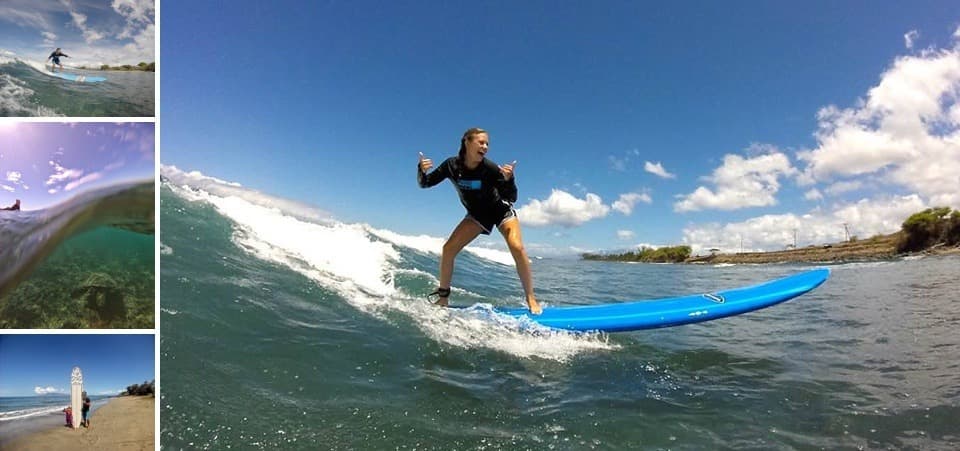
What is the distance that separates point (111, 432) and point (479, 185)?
1.78 metres

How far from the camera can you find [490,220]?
101 inches

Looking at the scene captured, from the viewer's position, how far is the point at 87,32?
5.85ft

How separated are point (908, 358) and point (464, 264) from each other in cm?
514

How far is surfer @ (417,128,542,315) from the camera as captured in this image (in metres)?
2.28

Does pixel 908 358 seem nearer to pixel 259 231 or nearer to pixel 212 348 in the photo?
pixel 212 348

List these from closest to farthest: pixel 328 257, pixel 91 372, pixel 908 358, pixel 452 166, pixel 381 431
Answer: pixel 381 431 < pixel 91 372 < pixel 452 166 < pixel 908 358 < pixel 328 257

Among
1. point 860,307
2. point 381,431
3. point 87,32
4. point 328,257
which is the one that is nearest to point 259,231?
point 328,257

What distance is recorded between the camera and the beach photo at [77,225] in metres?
1.72

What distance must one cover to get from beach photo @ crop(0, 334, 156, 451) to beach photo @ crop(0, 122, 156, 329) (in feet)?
0.24

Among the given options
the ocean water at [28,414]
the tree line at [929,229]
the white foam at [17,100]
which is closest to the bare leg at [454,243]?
the ocean water at [28,414]

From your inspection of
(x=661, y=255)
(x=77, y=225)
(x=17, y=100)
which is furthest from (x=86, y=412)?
(x=661, y=255)

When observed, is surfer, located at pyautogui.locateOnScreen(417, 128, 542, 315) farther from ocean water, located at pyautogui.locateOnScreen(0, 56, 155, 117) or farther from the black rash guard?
ocean water, located at pyautogui.locateOnScreen(0, 56, 155, 117)

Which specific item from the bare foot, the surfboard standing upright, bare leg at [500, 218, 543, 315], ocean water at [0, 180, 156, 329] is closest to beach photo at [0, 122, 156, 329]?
ocean water at [0, 180, 156, 329]

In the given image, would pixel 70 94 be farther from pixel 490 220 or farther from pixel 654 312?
pixel 654 312
